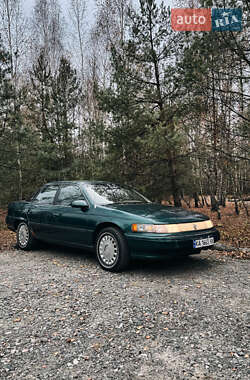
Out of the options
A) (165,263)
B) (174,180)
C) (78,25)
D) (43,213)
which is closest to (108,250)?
(165,263)

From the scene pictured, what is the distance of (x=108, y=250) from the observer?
4590 mm

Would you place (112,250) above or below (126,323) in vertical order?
above

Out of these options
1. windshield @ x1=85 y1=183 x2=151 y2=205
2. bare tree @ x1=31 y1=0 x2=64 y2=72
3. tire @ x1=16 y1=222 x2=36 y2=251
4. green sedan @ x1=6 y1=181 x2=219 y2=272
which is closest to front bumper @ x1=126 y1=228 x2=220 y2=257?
green sedan @ x1=6 y1=181 x2=219 y2=272

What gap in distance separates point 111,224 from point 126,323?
1988 mm

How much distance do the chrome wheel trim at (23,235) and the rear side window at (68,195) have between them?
1.25m

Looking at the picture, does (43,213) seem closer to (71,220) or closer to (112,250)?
(71,220)

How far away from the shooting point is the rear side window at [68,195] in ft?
17.8

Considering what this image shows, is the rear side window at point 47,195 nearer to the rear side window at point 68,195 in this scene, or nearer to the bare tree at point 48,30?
the rear side window at point 68,195

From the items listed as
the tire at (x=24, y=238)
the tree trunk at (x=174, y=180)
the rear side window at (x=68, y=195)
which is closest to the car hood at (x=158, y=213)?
the rear side window at (x=68, y=195)

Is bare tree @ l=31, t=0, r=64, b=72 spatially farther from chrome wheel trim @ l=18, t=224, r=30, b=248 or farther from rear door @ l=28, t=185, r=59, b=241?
chrome wheel trim @ l=18, t=224, r=30, b=248

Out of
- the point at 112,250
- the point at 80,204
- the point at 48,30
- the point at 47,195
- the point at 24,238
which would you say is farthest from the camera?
the point at 48,30

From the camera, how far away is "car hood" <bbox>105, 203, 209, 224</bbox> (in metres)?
4.35

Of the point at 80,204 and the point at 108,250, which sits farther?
the point at 80,204

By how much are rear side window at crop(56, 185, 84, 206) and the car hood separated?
83 centimetres
